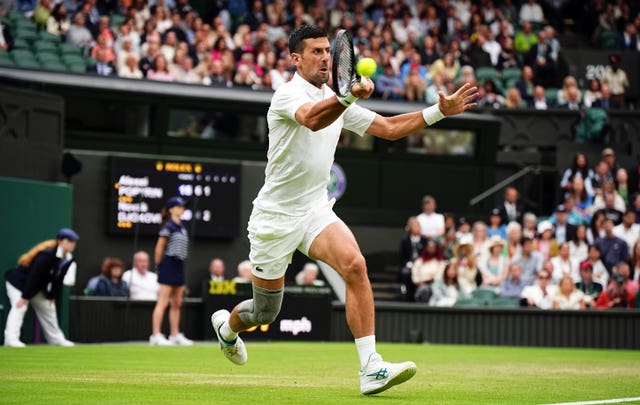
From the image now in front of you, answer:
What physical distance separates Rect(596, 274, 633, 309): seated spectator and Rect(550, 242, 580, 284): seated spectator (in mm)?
737

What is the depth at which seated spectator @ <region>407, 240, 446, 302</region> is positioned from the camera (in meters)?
21.5

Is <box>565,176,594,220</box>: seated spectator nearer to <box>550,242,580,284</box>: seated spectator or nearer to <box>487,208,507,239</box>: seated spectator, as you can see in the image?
<box>487,208,507,239</box>: seated spectator

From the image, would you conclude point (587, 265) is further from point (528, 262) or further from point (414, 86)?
point (414, 86)

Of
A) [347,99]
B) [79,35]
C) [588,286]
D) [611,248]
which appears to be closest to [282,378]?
[347,99]

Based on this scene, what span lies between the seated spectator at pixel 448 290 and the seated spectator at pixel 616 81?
9196mm

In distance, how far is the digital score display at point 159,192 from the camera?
69.5ft

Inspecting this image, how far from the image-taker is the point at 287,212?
8.62m

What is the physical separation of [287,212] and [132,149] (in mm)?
15001

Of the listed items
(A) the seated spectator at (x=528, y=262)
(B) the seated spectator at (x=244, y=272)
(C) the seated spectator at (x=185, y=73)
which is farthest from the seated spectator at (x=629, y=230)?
(C) the seated spectator at (x=185, y=73)

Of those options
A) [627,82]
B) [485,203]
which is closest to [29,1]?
[485,203]

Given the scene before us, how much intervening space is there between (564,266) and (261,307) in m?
13.3

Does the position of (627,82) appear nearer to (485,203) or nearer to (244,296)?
(485,203)

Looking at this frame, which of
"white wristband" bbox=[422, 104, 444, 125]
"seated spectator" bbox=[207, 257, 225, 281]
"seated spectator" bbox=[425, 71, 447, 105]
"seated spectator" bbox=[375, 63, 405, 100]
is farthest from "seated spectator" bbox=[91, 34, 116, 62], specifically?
"white wristband" bbox=[422, 104, 444, 125]

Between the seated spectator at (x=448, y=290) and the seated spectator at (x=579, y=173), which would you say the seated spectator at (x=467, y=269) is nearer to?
the seated spectator at (x=448, y=290)
